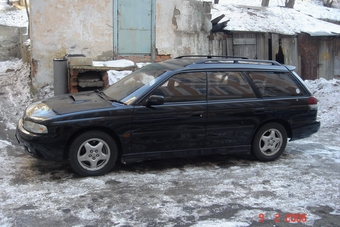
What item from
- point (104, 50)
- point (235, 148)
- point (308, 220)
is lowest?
point (308, 220)

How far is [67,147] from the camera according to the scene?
16.9ft

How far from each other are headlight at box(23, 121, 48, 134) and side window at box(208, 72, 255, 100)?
2.42 meters

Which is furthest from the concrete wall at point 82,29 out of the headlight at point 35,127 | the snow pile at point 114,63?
the headlight at point 35,127

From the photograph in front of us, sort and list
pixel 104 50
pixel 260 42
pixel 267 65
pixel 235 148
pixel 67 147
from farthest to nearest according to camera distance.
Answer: pixel 260 42 < pixel 104 50 < pixel 267 65 < pixel 235 148 < pixel 67 147

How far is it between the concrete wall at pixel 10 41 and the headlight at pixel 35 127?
1312 cm

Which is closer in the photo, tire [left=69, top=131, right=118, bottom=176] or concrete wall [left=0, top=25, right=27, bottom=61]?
tire [left=69, top=131, right=118, bottom=176]

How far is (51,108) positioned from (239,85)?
2843 millimetres

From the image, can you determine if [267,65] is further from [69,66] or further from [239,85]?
[69,66]

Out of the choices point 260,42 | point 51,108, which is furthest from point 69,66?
point 260,42

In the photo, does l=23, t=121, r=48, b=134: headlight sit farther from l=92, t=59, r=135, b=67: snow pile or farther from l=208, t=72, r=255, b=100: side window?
l=92, t=59, r=135, b=67: snow pile

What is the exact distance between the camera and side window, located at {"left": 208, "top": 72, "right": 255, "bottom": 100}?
5.83m

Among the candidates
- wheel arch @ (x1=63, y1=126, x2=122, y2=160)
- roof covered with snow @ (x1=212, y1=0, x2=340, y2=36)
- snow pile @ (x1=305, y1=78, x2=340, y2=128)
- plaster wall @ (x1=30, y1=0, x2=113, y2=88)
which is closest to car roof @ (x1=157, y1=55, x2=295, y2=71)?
wheel arch @ (x1=63, y1=126, x2=122, y2=160)

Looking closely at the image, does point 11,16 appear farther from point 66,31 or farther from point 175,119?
point 175,119

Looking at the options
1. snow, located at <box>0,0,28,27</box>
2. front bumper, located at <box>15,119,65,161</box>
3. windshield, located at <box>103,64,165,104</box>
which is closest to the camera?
front bumper, located at <box>15,119,65,161</box>
